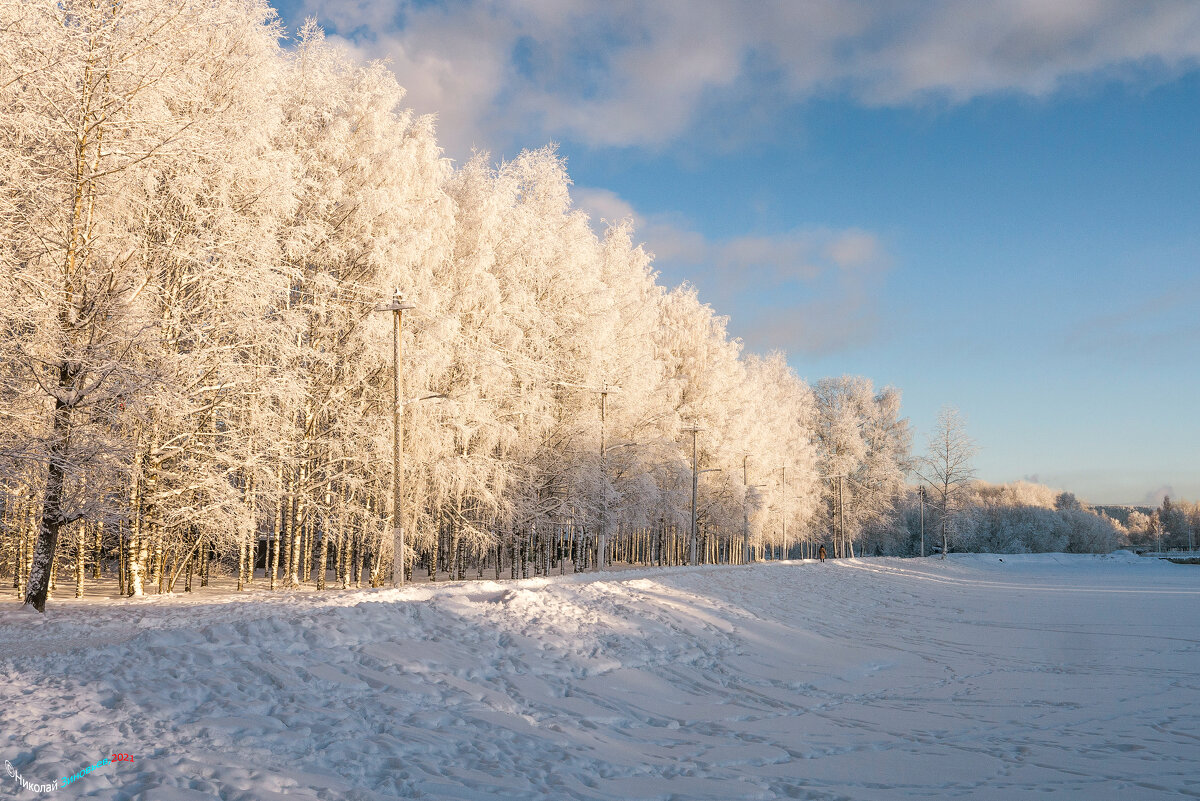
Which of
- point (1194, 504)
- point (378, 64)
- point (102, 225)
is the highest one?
point (378, 64)

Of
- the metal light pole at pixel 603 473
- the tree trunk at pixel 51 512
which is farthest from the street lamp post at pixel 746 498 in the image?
the tree trunk at pixel 51 512

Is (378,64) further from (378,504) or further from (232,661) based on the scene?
(232,661)

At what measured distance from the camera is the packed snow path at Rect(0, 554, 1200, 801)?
18.9ft

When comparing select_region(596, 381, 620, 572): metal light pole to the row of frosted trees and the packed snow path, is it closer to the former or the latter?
the row of frosted trees

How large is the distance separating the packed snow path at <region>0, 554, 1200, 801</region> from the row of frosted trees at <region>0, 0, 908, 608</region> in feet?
12.6

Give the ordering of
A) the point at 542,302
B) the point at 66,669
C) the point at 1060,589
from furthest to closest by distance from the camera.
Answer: the point at 1060,589 < the point at 542,302 < the point at 66,669

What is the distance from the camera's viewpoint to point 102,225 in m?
14.8

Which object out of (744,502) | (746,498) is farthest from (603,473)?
(746,498)

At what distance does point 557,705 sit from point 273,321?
1373cm

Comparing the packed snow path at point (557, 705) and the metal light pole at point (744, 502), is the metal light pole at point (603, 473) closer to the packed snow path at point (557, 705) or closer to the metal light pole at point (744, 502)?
the packed snow path at point (557, 705)

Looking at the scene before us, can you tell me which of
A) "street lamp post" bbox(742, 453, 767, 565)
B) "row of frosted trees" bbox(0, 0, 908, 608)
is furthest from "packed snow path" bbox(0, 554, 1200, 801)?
"street lamp post" bbox(742, 453, 767, 565)

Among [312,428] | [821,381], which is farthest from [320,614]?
[821,381]

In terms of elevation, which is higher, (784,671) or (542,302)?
(542,302)

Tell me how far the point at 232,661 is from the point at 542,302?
2270cm
